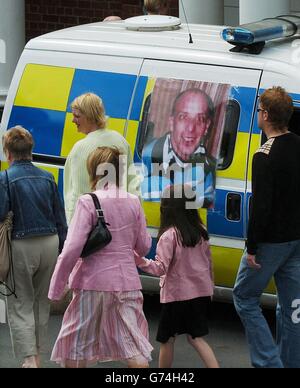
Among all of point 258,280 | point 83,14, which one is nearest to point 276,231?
point 258,280

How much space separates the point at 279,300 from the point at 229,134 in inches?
51.2

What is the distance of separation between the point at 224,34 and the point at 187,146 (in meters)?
0.78

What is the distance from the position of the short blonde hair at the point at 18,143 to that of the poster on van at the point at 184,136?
104 cm

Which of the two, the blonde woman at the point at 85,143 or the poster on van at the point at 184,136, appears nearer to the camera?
the blonde woman at the point at 85,143

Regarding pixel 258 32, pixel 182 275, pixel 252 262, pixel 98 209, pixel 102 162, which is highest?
pixel 258 32

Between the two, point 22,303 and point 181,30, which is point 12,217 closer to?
point 22,303

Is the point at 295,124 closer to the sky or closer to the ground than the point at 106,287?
closer to the sky

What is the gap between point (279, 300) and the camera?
7.24 m

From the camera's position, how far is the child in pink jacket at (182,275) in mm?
7152

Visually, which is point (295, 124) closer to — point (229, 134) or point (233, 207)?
point (229, 134)

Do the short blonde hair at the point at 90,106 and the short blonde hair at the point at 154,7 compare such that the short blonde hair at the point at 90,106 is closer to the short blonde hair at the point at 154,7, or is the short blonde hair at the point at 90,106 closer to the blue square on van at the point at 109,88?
the blue square on van at the point at 109,88

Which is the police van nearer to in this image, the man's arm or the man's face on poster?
the man's face on poster

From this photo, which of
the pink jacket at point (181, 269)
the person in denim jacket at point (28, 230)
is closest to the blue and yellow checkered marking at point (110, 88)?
the person in denim jacket at point (28, 230)

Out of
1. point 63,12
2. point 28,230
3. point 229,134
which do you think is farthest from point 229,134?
point 63,12
